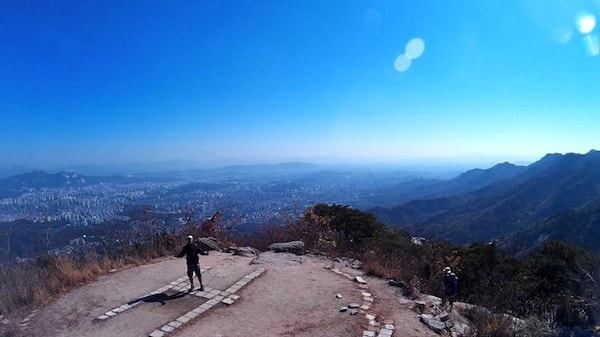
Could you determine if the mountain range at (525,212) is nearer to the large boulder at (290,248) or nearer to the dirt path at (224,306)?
the large boulder at (290,248)

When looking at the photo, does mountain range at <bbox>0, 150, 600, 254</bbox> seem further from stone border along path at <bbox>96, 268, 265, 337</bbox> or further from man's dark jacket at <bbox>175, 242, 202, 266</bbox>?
man's dark jacket at <bbox>175, 242, 202, 266</bbox>

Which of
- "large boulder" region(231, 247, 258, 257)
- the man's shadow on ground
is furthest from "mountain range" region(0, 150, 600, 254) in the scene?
the man's shadow on ground

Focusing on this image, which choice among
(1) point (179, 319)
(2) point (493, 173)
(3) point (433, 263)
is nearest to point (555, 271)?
(3) point (433, 263)

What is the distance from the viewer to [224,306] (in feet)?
26.8

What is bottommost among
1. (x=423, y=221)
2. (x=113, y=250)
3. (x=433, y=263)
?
(x=423, y=221)

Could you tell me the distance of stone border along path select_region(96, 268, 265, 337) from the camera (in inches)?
278

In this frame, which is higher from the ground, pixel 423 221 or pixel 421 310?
pixel 421 310

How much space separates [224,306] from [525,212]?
8856 centimetres

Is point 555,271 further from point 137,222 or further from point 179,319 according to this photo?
point 137,222

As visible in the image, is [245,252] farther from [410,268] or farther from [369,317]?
[369,317]

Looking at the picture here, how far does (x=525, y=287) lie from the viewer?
40.2 ft

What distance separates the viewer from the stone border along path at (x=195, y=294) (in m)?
7.06

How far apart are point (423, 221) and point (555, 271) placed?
74.9 meters

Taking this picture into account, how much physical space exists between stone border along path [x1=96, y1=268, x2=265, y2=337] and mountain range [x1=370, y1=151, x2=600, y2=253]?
4163cm
